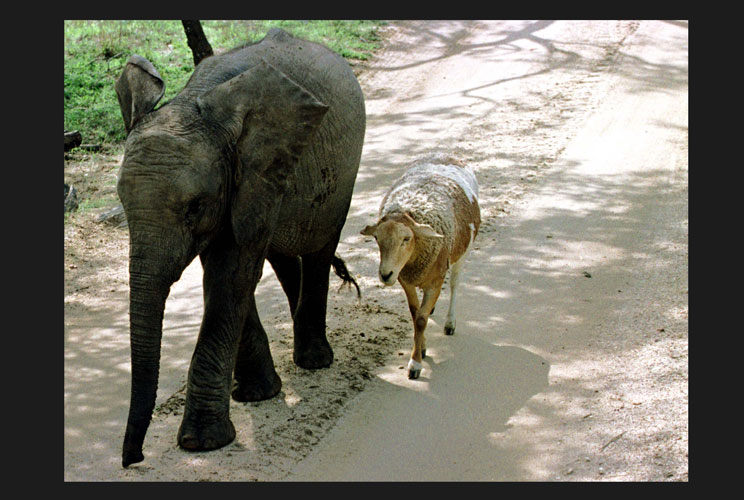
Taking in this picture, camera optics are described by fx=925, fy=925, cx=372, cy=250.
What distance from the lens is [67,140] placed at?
51.5 feet

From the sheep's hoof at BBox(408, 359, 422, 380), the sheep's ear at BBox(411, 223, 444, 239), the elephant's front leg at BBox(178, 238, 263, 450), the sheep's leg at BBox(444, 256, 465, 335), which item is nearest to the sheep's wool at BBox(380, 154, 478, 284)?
the sheep's ear at BBox(411, 223, 444, 239)

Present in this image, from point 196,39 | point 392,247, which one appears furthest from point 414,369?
point 196,39

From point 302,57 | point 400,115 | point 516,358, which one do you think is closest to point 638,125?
point 400,115

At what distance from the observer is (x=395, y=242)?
8.00m

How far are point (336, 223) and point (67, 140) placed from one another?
870 centimetres

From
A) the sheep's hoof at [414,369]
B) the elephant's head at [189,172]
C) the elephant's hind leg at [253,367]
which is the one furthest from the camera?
the sheep's hoof at [414,369]

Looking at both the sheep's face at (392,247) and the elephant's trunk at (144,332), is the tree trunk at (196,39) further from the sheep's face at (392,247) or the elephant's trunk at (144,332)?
the elephant's trunk at (144,332)

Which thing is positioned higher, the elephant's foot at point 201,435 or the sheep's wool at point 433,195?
the sheep's wool at point 433,195

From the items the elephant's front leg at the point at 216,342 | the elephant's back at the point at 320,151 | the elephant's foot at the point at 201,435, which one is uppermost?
the elephant's back at the point at 320,151

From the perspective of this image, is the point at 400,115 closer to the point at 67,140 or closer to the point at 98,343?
the point at 67,140

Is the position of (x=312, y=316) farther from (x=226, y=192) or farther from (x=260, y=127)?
(x=260, y=127)

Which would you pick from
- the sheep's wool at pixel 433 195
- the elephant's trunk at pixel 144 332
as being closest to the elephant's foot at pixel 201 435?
the elephant's trunk at pixel 144 332

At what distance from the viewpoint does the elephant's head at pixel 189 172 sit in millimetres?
6438

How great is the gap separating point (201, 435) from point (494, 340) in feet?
10.9
